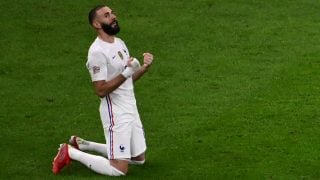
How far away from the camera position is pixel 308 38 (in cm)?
1416

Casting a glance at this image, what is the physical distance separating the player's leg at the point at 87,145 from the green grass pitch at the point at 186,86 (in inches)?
8.2

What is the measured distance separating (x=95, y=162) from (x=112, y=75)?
0.93 m

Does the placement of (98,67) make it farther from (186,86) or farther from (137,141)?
(186,86)

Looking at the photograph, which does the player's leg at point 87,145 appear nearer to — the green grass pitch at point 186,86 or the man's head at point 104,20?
the green grass pitch at point 186,86

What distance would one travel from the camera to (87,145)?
373 inches

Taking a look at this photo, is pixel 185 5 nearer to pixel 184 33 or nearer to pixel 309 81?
pixel 184 33

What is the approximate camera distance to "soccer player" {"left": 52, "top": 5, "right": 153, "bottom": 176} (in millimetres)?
8766

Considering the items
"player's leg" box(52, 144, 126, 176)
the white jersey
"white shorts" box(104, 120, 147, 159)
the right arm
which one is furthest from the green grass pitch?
the right arm

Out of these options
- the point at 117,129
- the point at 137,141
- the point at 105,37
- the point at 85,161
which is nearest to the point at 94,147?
the point at 85,161

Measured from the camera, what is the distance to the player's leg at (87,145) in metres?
9.43

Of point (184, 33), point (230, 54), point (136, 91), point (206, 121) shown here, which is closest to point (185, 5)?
point (184, 33)

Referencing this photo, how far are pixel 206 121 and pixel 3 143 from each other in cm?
253

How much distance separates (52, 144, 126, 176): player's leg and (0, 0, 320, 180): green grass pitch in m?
0.11

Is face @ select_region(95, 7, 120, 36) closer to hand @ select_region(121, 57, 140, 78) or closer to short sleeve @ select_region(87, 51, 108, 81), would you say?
short sleeve @ select_region(87, 51, 108, 81)
